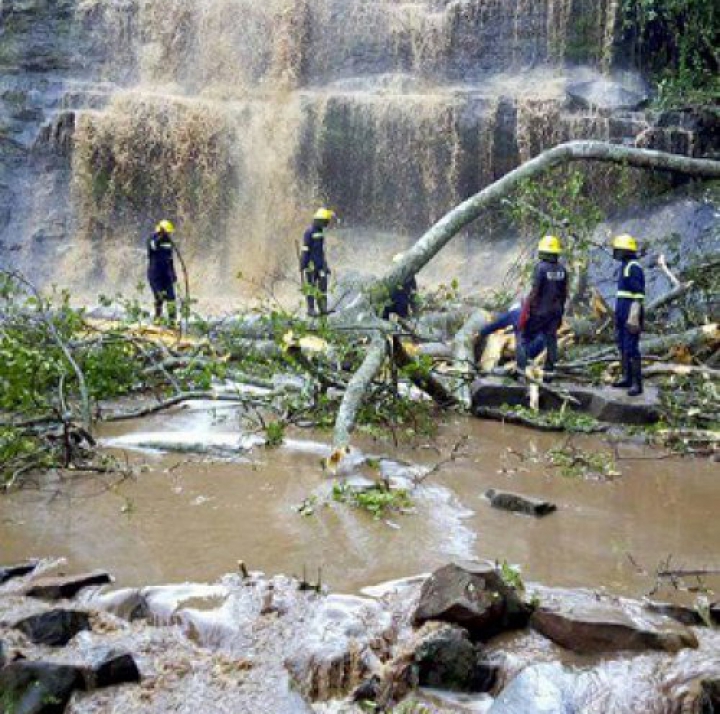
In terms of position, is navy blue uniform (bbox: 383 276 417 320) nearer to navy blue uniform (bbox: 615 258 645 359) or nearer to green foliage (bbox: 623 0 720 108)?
navy blue uniform (bbox: 615 258 645 359)

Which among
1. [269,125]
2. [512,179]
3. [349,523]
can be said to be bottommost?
[349,523]

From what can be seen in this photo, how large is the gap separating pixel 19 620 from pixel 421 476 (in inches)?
134

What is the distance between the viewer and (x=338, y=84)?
20.8 m

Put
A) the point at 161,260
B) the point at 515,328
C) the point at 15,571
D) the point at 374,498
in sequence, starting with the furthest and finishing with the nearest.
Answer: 1. the point at 161,260
2. the point at 515,328
3. the point at 374,498
4. the point at 15,571

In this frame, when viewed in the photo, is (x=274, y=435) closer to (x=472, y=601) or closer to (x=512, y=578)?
(x=512, y=578)

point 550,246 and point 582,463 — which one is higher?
point 550,246

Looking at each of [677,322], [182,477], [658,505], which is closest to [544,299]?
[677,322]

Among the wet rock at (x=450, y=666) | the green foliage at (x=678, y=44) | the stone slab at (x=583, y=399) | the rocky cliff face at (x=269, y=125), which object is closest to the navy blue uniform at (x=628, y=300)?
the stone slab at (x=583, y=399)

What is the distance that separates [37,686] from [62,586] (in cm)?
99

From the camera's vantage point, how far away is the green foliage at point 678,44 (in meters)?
17.0

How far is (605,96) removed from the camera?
1831 cm

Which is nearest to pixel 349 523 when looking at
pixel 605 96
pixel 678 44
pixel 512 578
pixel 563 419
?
pixel 512 578

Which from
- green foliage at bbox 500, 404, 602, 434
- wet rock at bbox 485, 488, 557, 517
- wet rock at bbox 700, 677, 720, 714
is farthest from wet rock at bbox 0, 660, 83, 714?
green foliage at bbox 500, 404, 602, 434

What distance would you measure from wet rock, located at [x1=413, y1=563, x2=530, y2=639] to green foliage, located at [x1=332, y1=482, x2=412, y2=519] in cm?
167
